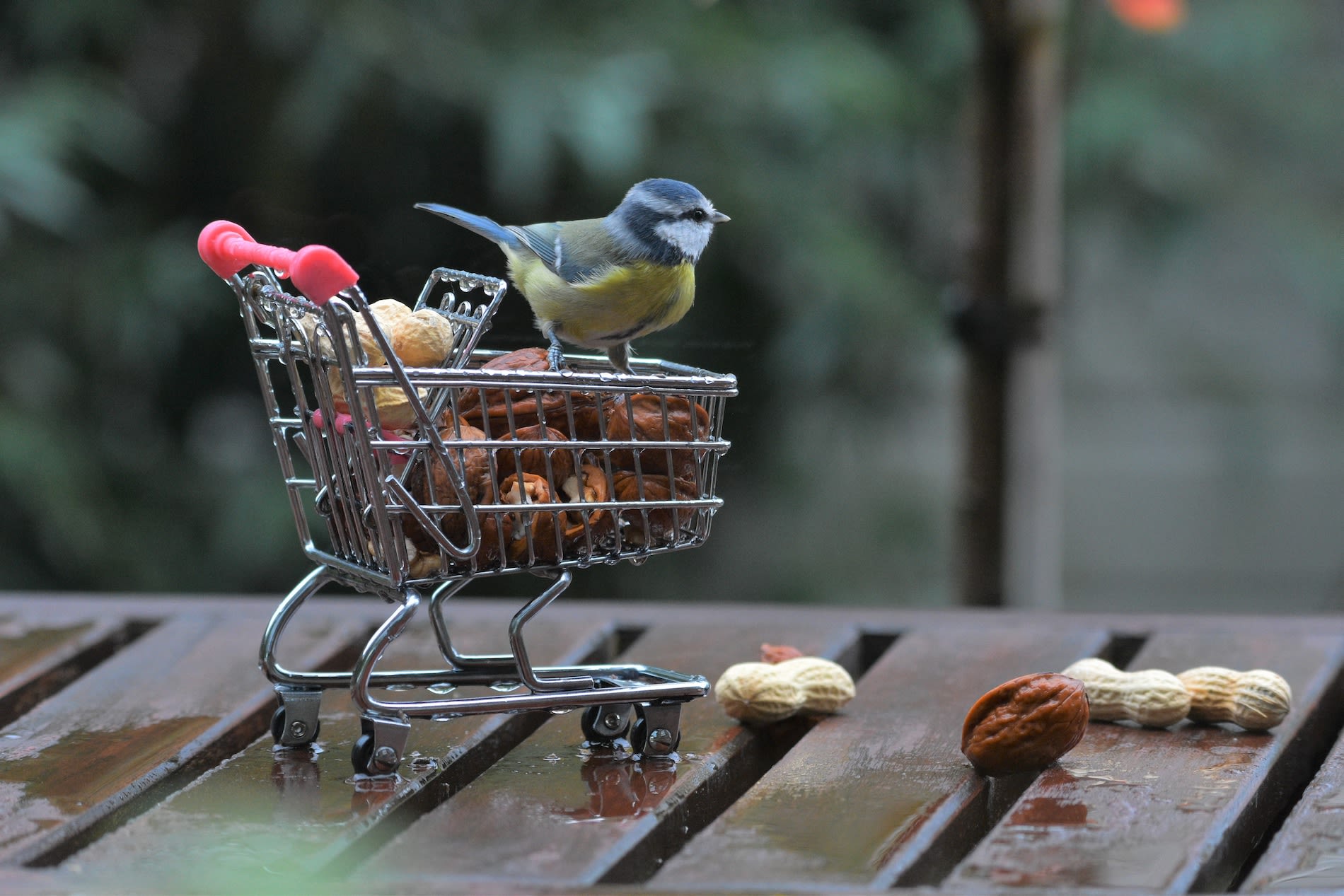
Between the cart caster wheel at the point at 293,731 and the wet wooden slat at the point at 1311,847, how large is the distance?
2.51 feet

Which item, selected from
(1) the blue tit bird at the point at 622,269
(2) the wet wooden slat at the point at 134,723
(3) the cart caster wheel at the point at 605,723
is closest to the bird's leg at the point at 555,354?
(1) the blue tit bird at the point at 622,269

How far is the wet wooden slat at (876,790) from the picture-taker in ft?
3.41

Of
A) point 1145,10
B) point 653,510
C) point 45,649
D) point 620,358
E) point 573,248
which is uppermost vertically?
point 1145,10

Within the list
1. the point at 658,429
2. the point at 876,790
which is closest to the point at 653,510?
the point at 658,429

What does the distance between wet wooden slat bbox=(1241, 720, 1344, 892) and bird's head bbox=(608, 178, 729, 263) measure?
66 centimetres

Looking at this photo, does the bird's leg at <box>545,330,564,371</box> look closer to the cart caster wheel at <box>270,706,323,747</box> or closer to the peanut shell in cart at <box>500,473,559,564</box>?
the peanut shell in cart at <box>500,473,559,564</box>

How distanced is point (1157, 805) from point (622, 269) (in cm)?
61

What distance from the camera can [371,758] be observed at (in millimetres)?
1247

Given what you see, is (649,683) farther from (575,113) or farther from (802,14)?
(802,14)

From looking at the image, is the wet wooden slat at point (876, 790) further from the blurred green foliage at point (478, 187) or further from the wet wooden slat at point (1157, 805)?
the blurred green foliage at point (478, 187)

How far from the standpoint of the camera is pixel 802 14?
12.2ft

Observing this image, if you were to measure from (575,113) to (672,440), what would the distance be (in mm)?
2003

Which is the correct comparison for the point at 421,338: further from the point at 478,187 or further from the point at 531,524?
the point at 478,187

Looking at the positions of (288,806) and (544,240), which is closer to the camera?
(288,806)
